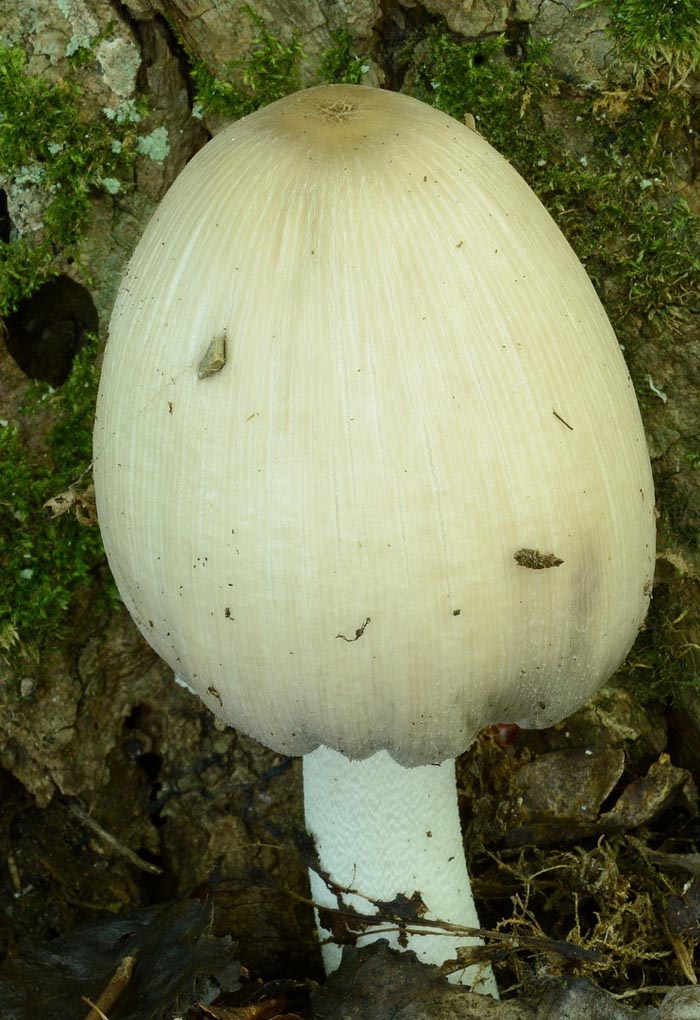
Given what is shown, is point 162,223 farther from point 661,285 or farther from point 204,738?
point 204,738

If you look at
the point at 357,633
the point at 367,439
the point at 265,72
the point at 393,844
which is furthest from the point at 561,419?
the point at 265,72

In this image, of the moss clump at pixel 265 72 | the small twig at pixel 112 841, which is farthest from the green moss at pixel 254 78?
the small twig at pixel 112 841

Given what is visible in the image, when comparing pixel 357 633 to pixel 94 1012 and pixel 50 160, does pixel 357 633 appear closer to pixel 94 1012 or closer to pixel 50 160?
pixel 94 1012

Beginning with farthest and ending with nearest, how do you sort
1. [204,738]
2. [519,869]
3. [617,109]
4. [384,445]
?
[204,738], [519,869], [617,109], [384,445]

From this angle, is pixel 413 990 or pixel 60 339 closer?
pixel 413 990

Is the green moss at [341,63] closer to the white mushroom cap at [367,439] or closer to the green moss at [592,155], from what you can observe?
the green moss at [592,155]

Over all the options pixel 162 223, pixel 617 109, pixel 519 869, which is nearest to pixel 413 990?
pixel 519 869

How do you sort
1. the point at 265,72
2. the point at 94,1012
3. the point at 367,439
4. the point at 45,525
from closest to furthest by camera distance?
1. the point at 367,439
2. the point at 94,1012
3. the point at 265,72
4. the point at 45,525
